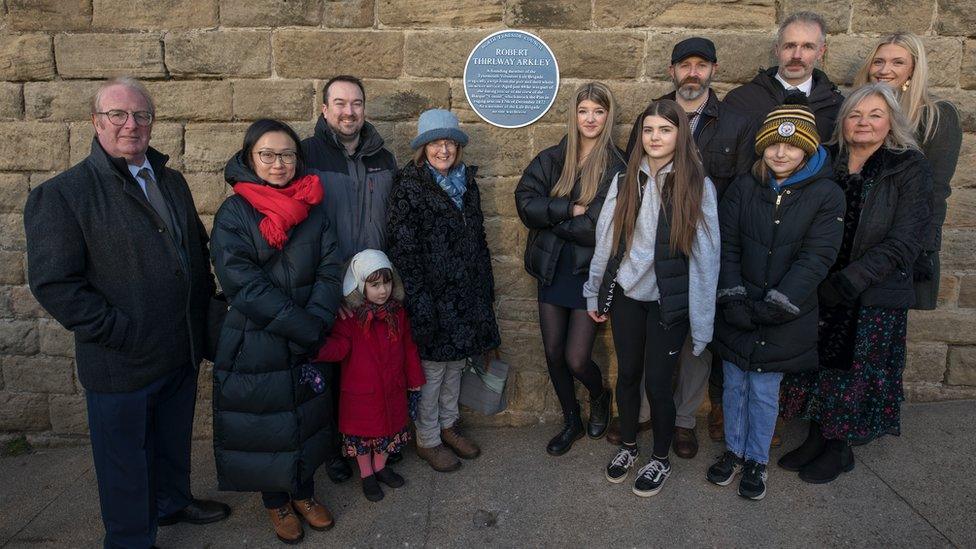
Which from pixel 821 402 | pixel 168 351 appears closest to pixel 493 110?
pixel 168 351

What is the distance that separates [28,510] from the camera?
11.4ft

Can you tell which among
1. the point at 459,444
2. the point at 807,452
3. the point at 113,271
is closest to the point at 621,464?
the point at 459,444

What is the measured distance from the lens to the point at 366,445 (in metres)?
3.44

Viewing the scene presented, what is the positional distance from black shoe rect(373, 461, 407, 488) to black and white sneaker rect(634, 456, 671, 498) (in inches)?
54.6

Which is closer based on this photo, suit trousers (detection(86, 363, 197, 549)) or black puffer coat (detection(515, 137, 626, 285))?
suit trousers (detection(86, 363, 197, 549))

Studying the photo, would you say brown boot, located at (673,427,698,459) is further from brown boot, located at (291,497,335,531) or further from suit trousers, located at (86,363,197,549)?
suit trousers, located at (86,363,197,549)

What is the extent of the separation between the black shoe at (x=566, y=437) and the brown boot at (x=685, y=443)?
24.2 inches

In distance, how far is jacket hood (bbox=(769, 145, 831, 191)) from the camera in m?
3.11

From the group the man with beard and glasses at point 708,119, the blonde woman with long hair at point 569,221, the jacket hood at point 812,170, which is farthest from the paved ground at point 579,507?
the jacket hood at point 812,170

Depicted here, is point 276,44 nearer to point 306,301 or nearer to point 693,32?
point 306,301

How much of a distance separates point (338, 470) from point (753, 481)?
7.98 ft

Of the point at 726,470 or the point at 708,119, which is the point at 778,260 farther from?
the point at 726,470

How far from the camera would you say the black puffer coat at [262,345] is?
9.22ft

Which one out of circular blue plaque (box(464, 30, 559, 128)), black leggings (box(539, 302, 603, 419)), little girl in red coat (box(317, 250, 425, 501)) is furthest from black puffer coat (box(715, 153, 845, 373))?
little girl in red coat (box(317, 250, 425, 501))
